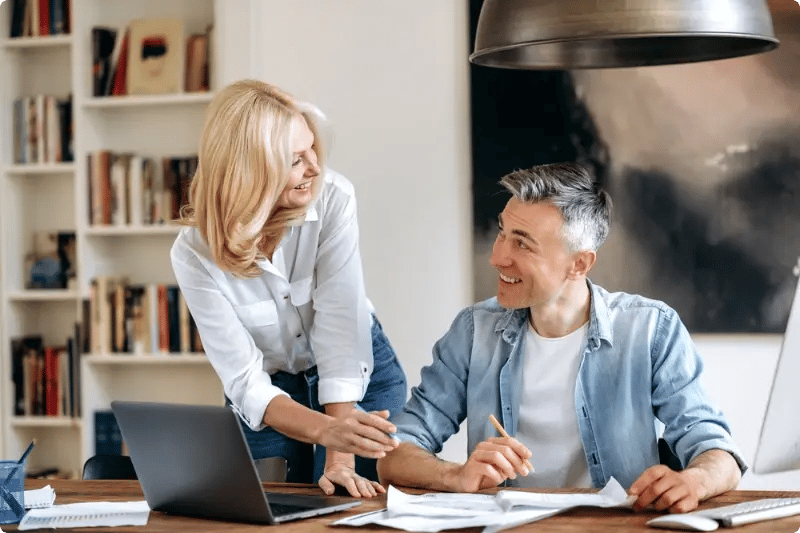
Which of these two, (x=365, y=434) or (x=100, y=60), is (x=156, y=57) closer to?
(x=100, y=60)

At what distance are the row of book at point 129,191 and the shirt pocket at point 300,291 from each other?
179 cm

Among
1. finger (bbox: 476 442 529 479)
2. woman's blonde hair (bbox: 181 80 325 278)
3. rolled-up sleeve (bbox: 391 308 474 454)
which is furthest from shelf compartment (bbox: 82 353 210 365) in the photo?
finger (bbox: 476 442 529 479)

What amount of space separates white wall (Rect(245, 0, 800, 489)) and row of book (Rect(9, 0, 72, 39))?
3.05 feet

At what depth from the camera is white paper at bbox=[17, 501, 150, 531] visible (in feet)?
5.56

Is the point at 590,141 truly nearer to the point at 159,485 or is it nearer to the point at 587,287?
the point at 587,287

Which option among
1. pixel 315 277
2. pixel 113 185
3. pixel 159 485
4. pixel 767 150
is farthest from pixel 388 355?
pixel 113 185

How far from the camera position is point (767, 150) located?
137 inches

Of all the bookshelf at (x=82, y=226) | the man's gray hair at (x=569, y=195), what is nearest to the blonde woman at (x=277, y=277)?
the man's gray hair at (x=569, y=195)

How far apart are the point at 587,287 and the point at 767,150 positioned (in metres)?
1.52

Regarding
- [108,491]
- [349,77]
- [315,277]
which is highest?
[349,77]

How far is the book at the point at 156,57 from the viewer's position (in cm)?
414

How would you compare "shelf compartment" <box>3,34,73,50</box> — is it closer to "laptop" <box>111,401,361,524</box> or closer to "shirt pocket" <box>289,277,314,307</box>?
"shirt pocket" <box>289,277,314,307</box>

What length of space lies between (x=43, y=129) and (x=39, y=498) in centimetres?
274

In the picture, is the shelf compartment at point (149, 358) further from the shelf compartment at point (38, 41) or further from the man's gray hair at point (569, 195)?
the man's gray hair at point (569, 195)
